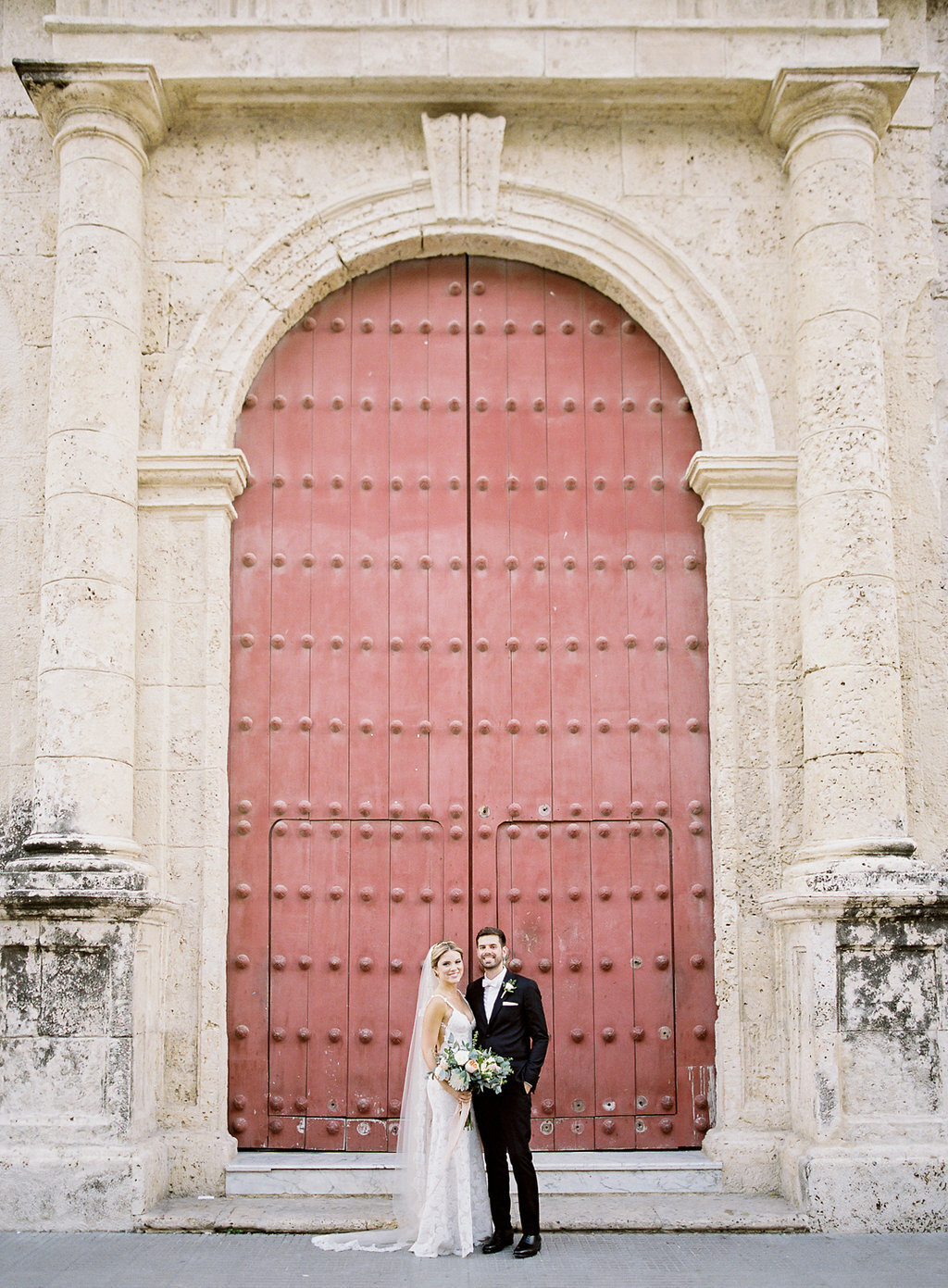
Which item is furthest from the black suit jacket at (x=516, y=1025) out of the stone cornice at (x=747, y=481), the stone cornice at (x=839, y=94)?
the stone cornice at (x=839, y=94)

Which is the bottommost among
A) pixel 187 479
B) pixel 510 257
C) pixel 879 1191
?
pixel 879 1191

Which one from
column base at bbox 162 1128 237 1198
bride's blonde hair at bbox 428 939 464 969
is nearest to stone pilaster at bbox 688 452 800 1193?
bride's blonde hair at bbox 428 939 464 969

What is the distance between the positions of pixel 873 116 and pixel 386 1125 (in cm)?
485

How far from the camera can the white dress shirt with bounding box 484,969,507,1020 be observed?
16.3 ft

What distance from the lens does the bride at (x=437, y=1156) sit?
15.6ft

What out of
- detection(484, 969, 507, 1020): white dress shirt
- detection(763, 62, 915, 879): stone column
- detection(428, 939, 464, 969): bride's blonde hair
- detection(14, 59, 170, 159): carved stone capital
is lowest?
detection(484, 969, 507, 1020): white dress shirt

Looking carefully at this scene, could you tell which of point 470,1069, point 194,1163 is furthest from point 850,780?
point 194,1163

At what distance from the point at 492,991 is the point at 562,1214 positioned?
0.91m

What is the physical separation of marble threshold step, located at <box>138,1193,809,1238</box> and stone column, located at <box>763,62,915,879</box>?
130cm

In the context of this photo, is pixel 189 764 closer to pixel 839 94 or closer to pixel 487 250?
pixel 487 250

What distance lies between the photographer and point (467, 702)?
5.95 metres

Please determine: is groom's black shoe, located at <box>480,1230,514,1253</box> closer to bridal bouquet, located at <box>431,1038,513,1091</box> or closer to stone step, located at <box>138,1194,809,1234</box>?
stone step, located at <box>138,1194,809,1234</box>

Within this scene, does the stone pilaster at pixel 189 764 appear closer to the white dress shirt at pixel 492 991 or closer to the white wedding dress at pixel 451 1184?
the white wedding dress at pixel 451 1184

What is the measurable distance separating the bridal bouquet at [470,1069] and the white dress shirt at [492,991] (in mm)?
167
